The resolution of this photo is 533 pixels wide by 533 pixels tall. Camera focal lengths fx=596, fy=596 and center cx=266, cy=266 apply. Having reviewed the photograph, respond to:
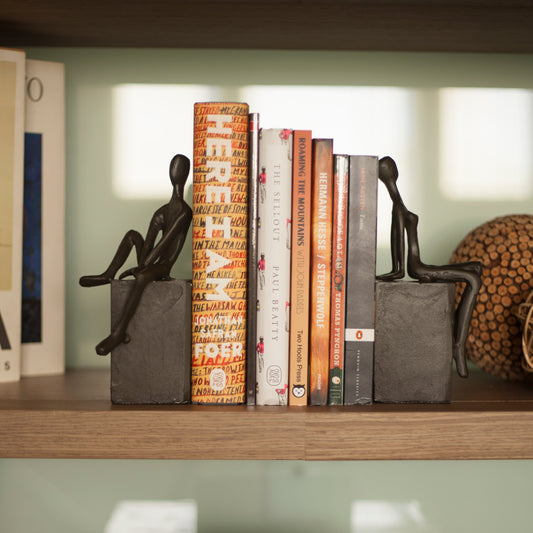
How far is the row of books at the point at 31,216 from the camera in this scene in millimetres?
773

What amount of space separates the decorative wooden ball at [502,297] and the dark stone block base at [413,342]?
0.13 meters

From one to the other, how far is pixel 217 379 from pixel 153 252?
158 millimetres

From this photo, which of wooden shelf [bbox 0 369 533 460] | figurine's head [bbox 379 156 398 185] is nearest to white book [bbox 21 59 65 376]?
wooden shelf [bbox 0 369 533 460]

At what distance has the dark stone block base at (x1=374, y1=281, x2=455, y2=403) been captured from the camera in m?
0.67

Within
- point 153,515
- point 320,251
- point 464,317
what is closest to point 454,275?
point 464,317

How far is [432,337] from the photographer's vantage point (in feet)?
2.19

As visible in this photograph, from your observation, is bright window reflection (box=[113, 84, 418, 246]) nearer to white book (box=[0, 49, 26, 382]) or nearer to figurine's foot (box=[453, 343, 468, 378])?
white book (box=[0, 49, 26, 382])

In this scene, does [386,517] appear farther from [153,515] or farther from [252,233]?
[252,233]

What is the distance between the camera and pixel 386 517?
0.97 meters

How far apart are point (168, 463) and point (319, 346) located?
44 centimetres

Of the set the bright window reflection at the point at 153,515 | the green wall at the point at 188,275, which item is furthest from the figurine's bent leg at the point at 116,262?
the bright window reflection at the point at 153,515

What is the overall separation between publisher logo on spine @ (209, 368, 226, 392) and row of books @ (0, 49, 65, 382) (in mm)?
301

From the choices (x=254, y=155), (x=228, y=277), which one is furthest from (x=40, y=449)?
(x=254, y=155)
